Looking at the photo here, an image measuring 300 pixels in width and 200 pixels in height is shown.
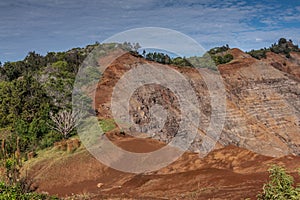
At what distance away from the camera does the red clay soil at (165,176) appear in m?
12.2

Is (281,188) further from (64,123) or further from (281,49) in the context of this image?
(281,49)

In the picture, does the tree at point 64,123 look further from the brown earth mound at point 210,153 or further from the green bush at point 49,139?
the brown earth mound at point 210,153

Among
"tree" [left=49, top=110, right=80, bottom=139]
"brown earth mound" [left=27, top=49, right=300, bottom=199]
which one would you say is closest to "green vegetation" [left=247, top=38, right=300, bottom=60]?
"brown earth mound" [left=27, top=49, right=300, bottom=199]

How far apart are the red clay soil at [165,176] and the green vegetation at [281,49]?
4097 cm

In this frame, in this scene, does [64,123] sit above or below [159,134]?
above

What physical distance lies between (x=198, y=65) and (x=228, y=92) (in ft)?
18.7

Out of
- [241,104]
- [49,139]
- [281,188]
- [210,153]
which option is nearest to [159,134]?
[210,153]

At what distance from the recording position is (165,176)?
14625 millimetres

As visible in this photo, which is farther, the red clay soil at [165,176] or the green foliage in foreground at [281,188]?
the red clay soil at [165,176]

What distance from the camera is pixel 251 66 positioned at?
38.8m

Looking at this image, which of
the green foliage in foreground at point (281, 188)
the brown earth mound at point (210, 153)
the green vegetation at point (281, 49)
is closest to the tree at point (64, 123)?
the brown earth mound at point (210, 153)

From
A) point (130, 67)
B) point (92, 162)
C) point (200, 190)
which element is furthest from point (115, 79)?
point (200, 190)

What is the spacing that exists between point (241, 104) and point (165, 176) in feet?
65.3

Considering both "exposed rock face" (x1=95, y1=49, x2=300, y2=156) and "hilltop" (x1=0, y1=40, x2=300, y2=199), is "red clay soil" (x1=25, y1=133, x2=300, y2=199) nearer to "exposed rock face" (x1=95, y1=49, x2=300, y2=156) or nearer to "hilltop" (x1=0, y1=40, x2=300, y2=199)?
"hilltop" (x1=0, y1=40, x2=300, y2=199)
